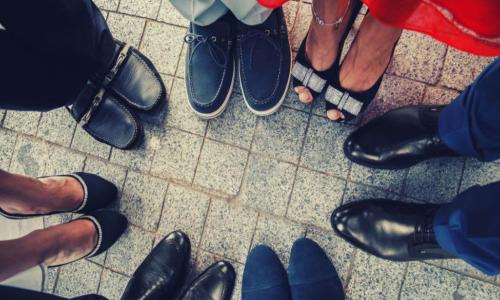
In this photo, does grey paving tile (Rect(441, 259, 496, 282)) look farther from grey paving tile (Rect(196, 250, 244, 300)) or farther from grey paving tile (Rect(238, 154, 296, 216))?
grey paving tile (Rect(196, 250, 244, 300))

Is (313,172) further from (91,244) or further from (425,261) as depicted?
(91,244)

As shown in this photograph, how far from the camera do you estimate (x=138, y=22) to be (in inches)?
82.0

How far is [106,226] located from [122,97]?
25.9 inches

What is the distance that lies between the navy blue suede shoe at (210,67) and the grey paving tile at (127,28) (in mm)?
391

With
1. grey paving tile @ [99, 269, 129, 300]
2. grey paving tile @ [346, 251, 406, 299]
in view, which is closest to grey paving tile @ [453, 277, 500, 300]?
grey paving tile @ [346, 251, 406, 299]

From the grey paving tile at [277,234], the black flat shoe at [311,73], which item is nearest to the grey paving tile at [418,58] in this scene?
the black flat shoe at [311,73]

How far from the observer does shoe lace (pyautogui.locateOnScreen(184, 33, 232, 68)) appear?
1.80m

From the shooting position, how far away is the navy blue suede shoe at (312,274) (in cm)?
176

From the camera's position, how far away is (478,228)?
1247mm

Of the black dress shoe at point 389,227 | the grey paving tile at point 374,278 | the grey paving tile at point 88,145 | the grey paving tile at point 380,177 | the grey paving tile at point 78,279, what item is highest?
the grey paving tile at point 380,177

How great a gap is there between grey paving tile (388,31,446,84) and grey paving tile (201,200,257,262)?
3.38 feet

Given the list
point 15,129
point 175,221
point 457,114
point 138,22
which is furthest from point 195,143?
point 457,114

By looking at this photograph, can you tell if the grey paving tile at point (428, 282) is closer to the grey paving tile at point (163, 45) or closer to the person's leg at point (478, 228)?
the person's leg at point (478, 228)

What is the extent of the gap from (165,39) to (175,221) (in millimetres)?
978
